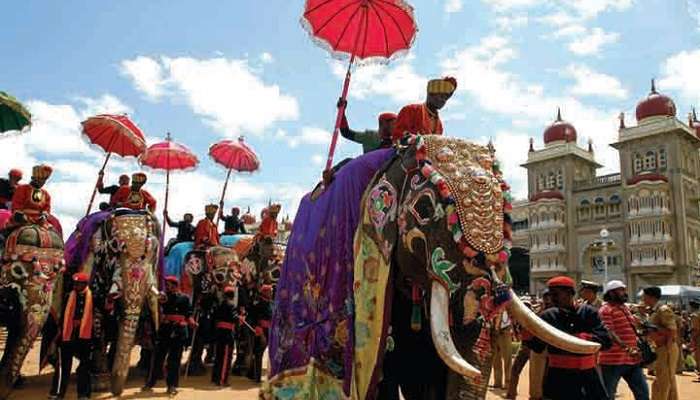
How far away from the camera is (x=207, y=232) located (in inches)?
470

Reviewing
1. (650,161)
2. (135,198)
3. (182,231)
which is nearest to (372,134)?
(135,198)

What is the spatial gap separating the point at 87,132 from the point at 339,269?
8538 mm

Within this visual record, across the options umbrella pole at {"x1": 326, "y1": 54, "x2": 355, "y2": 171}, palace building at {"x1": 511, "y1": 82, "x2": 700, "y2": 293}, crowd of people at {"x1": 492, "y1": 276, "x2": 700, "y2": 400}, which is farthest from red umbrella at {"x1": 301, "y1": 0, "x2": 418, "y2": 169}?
palace building at {"x1": 511, "y1": 82, "x2": 700, "y2": 293}

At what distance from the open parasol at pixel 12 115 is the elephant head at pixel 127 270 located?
136 inches

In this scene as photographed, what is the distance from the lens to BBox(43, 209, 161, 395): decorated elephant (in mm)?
7883

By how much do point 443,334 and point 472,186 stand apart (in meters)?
0.93

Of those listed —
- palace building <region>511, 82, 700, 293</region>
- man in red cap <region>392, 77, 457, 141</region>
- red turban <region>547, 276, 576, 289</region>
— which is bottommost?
red turban <region>547, 276, 576, 289</region>

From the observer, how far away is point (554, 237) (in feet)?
179

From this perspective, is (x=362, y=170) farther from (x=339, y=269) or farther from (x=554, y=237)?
(x=554, y=237)

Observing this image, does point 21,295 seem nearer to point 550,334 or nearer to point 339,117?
point 339,117

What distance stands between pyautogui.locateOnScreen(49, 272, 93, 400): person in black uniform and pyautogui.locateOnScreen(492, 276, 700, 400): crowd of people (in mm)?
5356

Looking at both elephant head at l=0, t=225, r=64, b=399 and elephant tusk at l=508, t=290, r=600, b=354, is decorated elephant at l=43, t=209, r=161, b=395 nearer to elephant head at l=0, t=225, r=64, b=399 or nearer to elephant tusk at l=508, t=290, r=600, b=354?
elephant head at l=0, t=225, r=64, b=399

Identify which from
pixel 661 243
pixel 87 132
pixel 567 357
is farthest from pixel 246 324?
pixel 661 243

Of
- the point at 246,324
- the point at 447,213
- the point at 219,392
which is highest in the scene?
the point at 447,213
